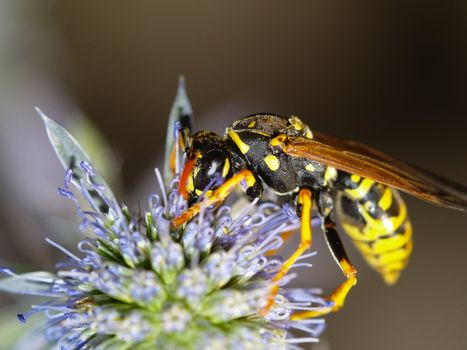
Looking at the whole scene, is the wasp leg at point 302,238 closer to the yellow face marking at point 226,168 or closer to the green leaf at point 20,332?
the yellow face marking at point 226,168

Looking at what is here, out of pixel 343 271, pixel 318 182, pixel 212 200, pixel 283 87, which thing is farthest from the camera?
pixel 283 87

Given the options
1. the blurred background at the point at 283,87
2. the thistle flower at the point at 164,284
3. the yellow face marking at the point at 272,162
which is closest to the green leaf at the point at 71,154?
the thistle flower at the point at 164,284

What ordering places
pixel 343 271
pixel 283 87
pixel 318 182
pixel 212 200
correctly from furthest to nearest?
1. pixel 283 87
2. pixel 318 182
3. pixel 343 271
4. pixel 212 200

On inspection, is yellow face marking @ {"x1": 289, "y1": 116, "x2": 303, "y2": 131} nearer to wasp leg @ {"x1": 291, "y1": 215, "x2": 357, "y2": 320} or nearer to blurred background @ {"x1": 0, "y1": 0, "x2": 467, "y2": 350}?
wasp leg @ {"x1": 291, "y1": 215, "x2": 357, "y2": 320}

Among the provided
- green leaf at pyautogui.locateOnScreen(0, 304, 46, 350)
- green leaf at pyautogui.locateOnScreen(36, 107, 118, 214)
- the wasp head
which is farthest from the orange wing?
green leaf at pyautogui.locateOnScreen(0, 304, 46, 350)

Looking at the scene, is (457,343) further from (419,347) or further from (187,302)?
(187,302)

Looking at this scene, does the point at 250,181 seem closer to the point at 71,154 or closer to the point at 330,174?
the point at 330,174

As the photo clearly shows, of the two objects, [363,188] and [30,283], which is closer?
[30,283]

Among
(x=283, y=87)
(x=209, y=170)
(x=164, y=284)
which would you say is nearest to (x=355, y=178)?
(x=209, y=170)
